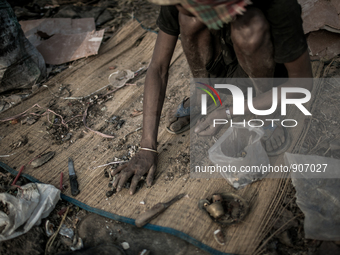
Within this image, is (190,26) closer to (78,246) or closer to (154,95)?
(154,95)

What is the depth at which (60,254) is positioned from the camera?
1.53 metres

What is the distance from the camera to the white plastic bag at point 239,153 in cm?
173

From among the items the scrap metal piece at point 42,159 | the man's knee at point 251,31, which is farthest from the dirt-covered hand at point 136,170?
the man's knee at point 251,31

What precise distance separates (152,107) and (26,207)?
1072 millimetres

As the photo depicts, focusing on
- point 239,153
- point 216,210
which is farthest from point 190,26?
point 216,210

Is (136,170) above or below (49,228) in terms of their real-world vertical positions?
above

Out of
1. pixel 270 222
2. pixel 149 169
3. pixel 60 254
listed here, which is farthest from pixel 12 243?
pixel 270 222

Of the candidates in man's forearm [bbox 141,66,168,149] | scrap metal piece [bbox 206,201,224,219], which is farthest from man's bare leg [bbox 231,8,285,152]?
scrap metal piece [bbox 206,201,224,219]

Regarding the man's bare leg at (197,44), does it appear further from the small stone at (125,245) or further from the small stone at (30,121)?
the small stone at (30,121)

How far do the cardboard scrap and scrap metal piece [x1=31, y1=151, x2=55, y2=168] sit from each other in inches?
59.5

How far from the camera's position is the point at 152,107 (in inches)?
77.2

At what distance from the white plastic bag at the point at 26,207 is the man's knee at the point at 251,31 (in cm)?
157

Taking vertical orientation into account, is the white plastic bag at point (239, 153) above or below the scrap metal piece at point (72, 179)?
above

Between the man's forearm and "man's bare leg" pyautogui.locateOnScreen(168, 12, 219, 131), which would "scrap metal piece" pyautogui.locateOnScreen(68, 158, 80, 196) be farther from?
"man's bare leg" pyautogui.locateOnScreen(168, 12, 219, 131)
